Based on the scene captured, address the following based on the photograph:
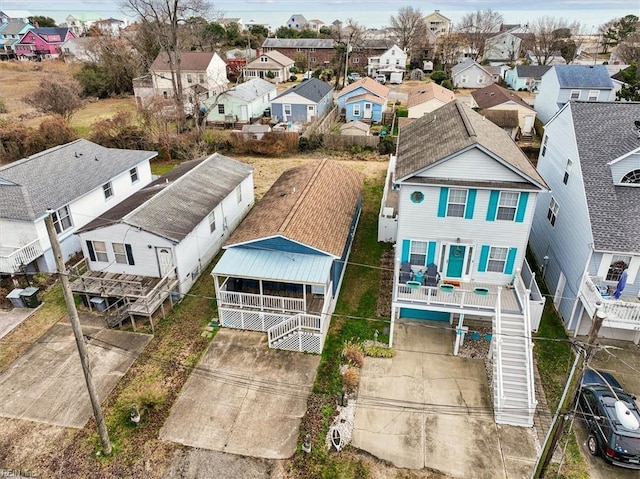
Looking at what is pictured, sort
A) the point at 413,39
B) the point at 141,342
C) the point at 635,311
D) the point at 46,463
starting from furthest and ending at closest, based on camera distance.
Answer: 1. the point at 413,39
2. the point at 141,342
3. the point at 635,311
4. the point at 46,463

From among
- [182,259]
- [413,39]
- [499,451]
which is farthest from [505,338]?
[413,39]

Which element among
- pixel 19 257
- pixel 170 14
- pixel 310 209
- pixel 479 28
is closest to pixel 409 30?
pixel 479 28

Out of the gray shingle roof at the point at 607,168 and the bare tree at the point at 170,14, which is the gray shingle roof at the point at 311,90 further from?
the gray shingle roof at the point at 607,168

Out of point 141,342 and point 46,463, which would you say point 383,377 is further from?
point 46,463

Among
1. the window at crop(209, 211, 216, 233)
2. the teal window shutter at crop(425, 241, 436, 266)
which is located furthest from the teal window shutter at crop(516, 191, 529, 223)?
the window at crop(209, 211, 216, 233)

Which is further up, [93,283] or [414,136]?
[414,136]

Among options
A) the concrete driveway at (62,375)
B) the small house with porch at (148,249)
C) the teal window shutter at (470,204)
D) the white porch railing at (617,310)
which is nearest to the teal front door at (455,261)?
the teal window shutter at (470,204)
